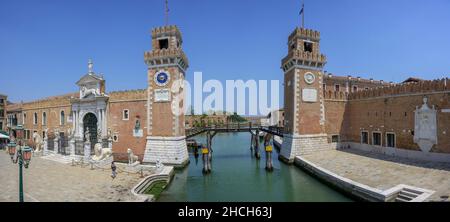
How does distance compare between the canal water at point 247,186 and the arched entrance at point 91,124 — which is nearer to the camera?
the canal water at point 247,186

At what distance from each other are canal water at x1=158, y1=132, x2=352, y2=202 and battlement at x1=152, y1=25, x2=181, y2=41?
43.2ft

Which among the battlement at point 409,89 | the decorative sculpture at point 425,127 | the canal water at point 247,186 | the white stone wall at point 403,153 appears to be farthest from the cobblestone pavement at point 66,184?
the battlement at point 409,89

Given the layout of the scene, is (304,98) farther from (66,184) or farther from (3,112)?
(3,112)

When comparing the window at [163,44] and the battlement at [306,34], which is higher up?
the battlement at [306,34]

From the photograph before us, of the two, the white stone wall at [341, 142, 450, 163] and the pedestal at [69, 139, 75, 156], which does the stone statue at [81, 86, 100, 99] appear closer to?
the pedestal at [69, 139, 75, 156]

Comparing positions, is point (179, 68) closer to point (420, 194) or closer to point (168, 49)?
point (168, 49)

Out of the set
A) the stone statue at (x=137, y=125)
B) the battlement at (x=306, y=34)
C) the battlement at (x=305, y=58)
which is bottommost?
the stone statue at (x=137, y=125)

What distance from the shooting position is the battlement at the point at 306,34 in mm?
24859

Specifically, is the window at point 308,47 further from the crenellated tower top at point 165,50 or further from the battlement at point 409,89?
the crenellated tower top at point 165,50

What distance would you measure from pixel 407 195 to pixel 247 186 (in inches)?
360

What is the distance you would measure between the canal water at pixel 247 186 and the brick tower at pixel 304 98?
2.77 m

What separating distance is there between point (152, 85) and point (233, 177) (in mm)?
11764

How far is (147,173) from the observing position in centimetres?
1788

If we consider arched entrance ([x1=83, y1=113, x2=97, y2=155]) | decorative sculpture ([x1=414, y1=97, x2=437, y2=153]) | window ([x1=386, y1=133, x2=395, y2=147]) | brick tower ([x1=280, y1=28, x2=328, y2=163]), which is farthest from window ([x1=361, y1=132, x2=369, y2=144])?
arched entrance ([x1=83, y1=113, x2=97, y2=155])
